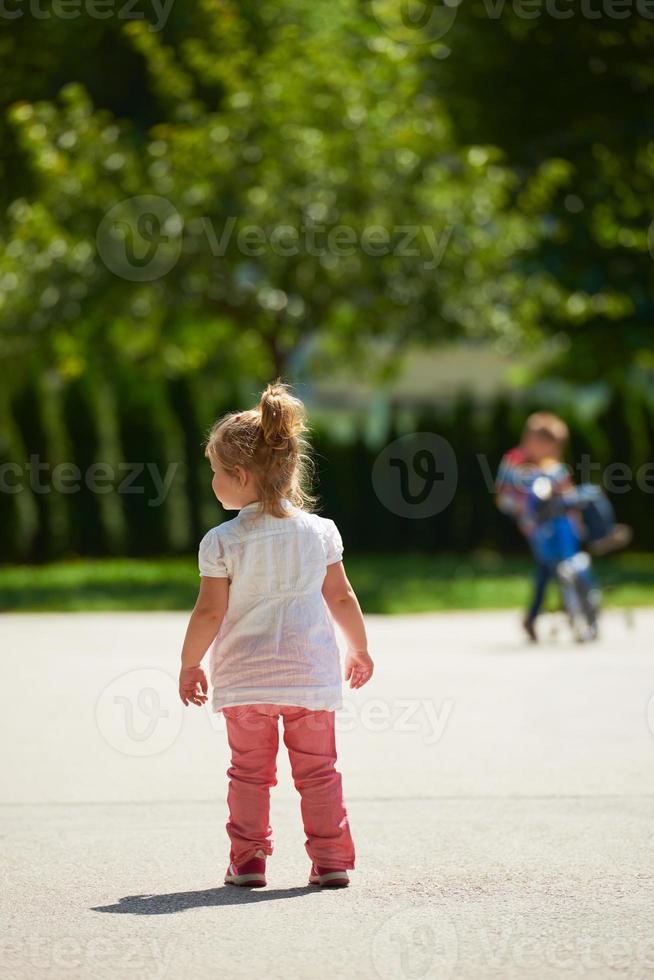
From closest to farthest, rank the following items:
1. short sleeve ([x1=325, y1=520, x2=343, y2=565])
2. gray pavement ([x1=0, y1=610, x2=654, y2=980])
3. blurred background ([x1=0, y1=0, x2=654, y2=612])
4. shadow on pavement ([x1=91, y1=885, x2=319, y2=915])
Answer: gray pavement ([x1=0, y1=610, x2=654, y2=980])
shadow on pavement ([x1=91, y1=885, x2=319, y2=915])
short sleeve ([x1=325, y1=520, x2=343, y2=565])
blurred background ([x1=0, y1=0, x2=654, y2=612])

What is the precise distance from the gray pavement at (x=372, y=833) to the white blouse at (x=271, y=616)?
23.5 inches

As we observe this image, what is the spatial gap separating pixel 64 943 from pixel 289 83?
57.5ft

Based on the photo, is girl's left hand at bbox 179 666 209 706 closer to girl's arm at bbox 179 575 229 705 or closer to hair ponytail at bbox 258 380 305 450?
girl's arm at bbox 179 575 229 705

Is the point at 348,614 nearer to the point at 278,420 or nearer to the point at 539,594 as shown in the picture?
the point at 278,420

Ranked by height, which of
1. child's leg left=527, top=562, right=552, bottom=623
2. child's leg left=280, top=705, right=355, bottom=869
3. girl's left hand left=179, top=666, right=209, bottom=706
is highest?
child's leg left=527, top=562, right=552, bottom=623

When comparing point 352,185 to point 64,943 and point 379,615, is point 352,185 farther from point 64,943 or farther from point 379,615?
point 64,943

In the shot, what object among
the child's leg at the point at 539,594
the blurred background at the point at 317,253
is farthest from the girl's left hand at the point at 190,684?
the blurred background at the point at 317,253

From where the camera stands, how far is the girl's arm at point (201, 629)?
521 cm

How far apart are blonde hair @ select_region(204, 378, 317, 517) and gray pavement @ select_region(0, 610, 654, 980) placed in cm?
119

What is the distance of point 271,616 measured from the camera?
5.24m

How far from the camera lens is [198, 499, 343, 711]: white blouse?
17.0 feet

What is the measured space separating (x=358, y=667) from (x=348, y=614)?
0.17m

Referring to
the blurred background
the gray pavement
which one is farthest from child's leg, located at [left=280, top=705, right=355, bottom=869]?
the blurred background

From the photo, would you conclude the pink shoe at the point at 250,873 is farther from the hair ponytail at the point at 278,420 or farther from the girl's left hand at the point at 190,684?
the hair ponytail at the point at 278,420
